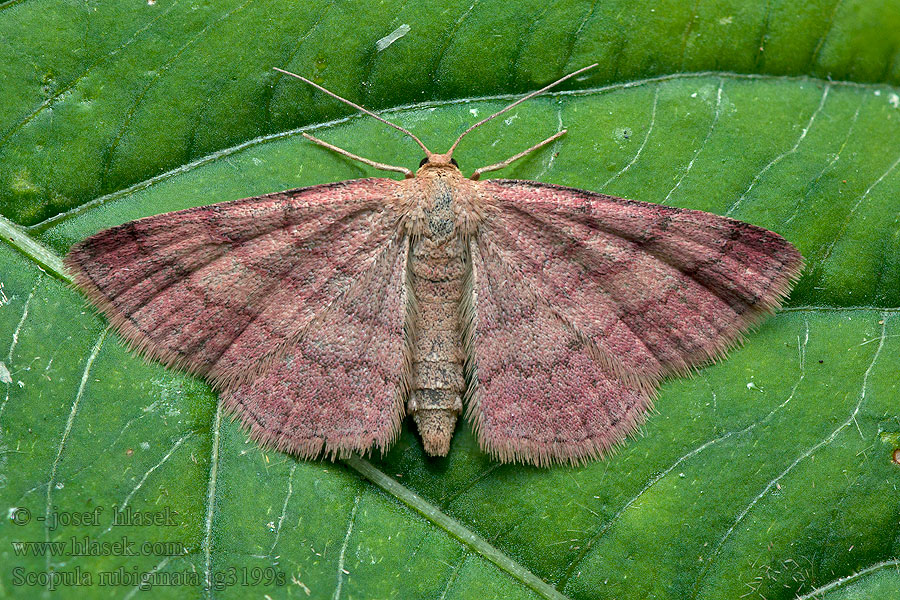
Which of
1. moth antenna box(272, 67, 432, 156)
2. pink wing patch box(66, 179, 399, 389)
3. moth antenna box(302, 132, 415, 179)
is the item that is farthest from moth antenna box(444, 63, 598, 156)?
pink wing patch box(66, 179, 399, 389)

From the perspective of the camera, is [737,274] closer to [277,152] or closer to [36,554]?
[277,152]

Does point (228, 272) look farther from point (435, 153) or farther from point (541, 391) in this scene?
point (541, 391)

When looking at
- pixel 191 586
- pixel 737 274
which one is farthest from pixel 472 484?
pixel 737 274

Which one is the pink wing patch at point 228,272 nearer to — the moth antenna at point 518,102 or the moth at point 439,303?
the moth at point 439,303

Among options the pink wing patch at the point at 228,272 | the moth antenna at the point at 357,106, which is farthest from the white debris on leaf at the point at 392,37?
the pink wing patch at the point at 228,272

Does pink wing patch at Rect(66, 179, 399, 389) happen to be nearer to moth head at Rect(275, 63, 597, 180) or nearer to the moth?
the moth

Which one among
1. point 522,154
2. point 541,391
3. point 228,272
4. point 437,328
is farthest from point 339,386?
point 522,154
